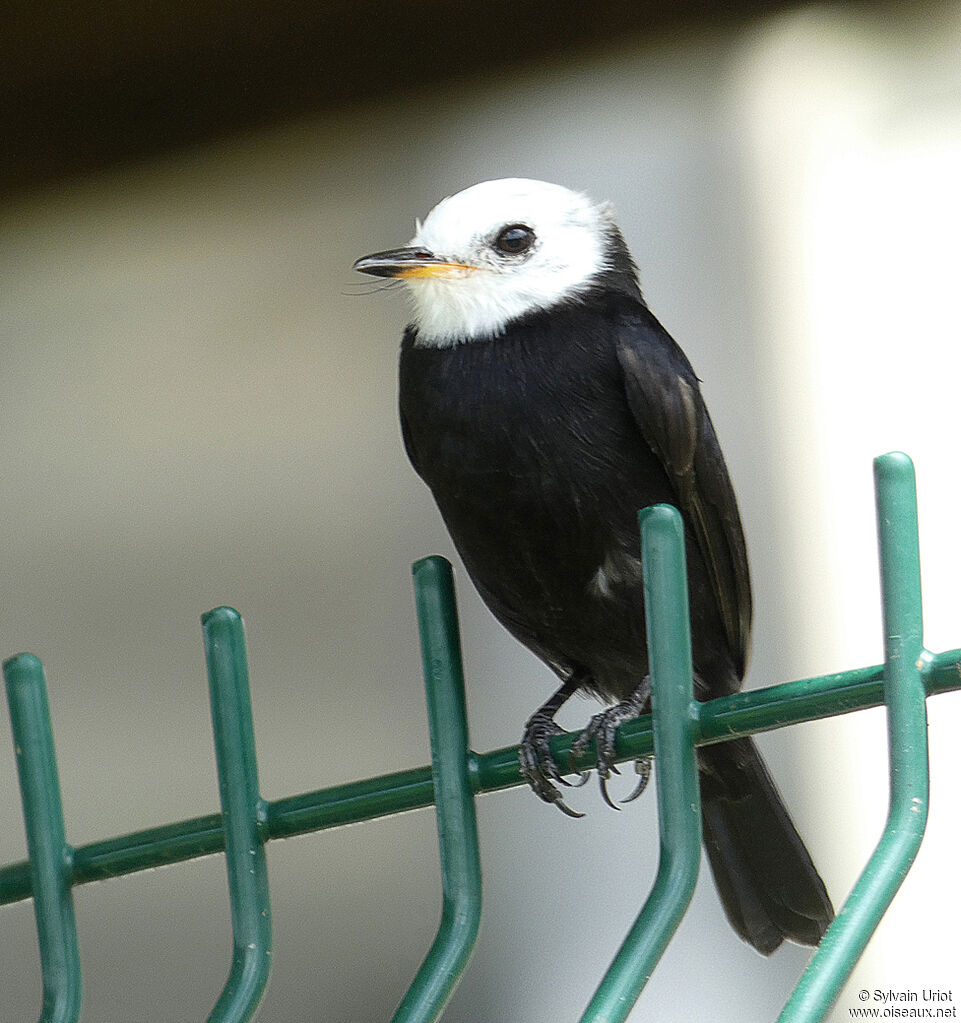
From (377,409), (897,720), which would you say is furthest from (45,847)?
(377,409)

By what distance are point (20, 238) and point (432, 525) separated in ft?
2.45

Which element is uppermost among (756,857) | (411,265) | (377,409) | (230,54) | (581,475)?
(230,54)

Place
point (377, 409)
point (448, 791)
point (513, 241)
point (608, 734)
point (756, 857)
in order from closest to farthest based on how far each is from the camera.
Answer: point (448, 791) < point (608, 734) < point (756, 857) < point (513, 241) < point (377, 409)

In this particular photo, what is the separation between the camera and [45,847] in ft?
2.11

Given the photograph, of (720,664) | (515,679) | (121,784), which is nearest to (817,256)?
(515,679)

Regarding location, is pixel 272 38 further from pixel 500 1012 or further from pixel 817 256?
pixel 500 1012

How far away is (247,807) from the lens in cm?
60

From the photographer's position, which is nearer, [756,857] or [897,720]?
[897,720]

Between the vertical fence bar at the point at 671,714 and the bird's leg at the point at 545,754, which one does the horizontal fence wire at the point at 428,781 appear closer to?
the vertical fence bar at the point at 671,714

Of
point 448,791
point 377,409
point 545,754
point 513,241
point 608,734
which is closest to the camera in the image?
point 448,791

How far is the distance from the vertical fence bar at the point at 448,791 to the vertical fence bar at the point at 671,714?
9 cm

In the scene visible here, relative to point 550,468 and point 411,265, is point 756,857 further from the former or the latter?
point 411,265

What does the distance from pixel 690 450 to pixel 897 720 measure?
48cm

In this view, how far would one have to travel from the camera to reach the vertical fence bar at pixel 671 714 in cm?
51
